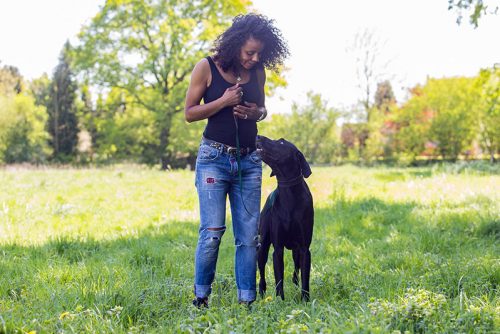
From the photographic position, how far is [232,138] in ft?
12.6

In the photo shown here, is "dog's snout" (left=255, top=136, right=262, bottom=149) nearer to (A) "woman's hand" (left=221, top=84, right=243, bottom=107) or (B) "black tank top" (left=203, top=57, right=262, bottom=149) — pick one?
(B) "black tank top" (left=203, top=57, right=262, bottom=149)

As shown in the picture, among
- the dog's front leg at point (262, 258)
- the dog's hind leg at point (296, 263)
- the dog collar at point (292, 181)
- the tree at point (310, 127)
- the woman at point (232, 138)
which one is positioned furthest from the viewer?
the tree at point (310, 127)

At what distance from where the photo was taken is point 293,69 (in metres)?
25.9

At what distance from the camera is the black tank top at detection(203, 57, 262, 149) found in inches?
149

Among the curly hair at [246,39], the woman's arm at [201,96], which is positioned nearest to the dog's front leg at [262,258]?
the woman's arm at [201,96]

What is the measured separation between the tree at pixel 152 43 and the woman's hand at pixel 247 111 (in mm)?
22855

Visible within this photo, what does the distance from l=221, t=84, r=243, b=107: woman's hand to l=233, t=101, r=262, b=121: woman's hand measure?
0.06m

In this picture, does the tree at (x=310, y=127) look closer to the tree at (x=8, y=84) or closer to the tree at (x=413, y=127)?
the tree at (x=413, y=127)

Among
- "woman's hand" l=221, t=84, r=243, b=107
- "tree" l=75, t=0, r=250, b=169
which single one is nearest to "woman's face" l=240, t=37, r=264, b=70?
"woman's hand" l=221, t=84, r=243, b=107

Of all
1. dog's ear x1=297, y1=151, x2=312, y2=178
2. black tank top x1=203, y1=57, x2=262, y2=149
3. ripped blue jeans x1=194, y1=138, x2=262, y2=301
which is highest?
black tank top x1=203, y1=57, x2=262, y2=149

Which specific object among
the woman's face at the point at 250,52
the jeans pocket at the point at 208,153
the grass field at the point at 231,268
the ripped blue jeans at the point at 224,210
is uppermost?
the woman's face at the point at 250,52

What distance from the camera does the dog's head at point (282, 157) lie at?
12.8ft

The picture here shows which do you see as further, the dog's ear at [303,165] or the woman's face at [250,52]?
the dog's ear at [303,165]

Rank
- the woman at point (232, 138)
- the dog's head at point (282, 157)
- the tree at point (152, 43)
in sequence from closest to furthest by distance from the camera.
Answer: the woman at point (232, 138)
the dog's head at point (282, 157)
the tree at point (152, 43)
